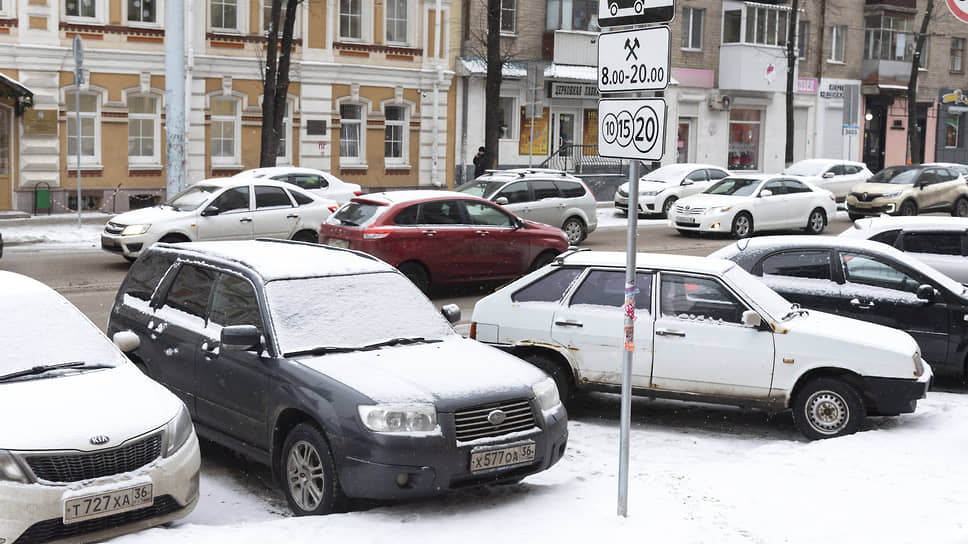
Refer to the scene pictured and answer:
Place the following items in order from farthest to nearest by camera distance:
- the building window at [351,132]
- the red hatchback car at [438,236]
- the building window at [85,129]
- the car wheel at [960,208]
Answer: the building window at [351,132], the car wheel at [960,208], the building window at [85,129], the red hatchback car at [438,236]

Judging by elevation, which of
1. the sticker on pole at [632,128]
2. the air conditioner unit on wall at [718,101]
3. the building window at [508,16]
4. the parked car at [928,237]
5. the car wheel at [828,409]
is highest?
the building window at [508,16]

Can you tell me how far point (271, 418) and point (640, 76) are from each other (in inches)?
123

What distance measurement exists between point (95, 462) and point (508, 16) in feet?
107

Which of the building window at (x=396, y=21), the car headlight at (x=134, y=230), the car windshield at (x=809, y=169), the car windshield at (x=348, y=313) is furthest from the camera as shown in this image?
the building window at (x=396, y=21)

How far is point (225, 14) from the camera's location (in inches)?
1246

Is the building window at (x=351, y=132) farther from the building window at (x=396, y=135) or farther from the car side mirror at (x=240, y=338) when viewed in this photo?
the car side mirror at (x=240, y=338)

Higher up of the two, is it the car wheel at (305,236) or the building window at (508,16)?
the building window at (508,16)

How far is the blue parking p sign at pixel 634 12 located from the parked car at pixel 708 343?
3446 millimetres

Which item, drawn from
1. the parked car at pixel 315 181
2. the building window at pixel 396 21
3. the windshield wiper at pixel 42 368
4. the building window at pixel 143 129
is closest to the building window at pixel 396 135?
the building window at pixel 396 21

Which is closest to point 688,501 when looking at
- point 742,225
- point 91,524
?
point 91,524

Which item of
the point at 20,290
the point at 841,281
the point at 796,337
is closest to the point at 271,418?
the point at 20,290

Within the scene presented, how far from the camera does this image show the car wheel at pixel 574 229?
2281 cm

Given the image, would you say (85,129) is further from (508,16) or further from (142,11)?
(508,16)

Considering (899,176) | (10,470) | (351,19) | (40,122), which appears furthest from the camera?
(351,19)
